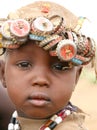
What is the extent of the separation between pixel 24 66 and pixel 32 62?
0.05m

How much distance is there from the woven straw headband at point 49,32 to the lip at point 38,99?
0.75 feet

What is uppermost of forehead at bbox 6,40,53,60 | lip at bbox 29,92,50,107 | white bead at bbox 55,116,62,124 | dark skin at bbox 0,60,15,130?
forehead at bbox 6,40,53,60

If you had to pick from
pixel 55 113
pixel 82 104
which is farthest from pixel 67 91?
pixel 82 104

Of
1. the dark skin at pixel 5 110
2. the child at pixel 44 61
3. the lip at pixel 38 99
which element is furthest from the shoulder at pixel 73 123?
the dark skin at pixel 5 110

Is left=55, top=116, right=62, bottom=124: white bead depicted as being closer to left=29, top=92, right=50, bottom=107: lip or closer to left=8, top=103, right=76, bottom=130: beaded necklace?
left=8, top=103, right=76, bottom=130: beaded necklace

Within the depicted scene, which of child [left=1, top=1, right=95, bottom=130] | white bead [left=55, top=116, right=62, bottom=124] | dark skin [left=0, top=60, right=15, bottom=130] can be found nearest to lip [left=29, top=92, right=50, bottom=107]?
child [left=1, top=1, right=95, bottom=130]

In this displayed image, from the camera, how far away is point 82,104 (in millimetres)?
9891

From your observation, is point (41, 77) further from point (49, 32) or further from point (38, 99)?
point (49, 32)

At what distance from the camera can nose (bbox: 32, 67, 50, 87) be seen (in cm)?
268

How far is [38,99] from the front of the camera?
106 inches

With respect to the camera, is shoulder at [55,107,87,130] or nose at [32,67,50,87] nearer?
nose at [32,67,50,87]

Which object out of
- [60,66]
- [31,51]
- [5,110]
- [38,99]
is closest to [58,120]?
[38,99]

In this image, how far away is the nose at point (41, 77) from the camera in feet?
8.79

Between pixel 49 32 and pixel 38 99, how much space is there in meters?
0.38
